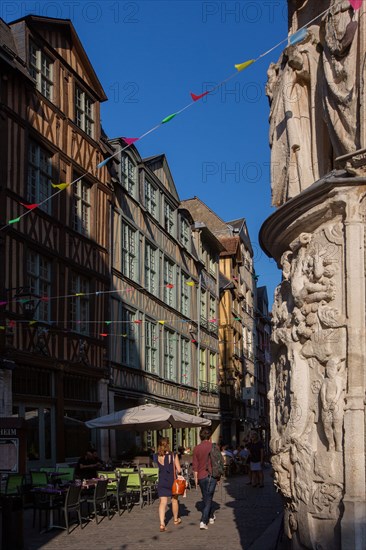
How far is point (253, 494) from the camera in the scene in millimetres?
18281

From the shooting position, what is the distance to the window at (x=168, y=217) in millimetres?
31188

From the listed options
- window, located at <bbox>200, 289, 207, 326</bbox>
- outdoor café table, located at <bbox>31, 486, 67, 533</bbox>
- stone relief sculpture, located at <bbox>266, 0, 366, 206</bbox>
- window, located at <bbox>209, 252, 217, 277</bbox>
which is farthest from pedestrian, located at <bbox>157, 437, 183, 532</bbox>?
window, located at <bbox>209, 252, 217, 277</bbox>

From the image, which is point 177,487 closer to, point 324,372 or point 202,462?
point 202,462

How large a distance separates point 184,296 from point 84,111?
41.4 ft

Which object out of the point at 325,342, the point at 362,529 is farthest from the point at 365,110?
the point at 362,529

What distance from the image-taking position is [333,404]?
6207mm

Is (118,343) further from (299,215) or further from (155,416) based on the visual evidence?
(299,215)

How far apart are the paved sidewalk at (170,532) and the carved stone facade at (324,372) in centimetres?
173

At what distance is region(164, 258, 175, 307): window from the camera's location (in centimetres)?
3050

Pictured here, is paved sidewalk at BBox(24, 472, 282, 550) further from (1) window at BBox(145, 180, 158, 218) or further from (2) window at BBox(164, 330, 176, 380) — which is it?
(1) window at BBox(145, 180, 158, 218)

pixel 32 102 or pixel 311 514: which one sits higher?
pixel 32 102

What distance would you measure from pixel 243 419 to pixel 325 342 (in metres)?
42.5

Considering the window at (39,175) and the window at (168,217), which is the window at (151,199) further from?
the window at (39,175)

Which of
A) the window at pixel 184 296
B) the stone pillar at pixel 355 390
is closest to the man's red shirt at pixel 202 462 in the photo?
the stone pillar at pixel 355 390
